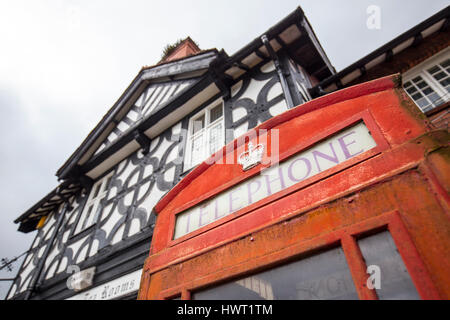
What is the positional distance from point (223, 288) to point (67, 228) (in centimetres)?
830

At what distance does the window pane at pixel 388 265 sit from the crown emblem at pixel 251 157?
92 centimetres

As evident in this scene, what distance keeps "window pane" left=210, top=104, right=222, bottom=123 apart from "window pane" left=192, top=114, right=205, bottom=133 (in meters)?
0.28

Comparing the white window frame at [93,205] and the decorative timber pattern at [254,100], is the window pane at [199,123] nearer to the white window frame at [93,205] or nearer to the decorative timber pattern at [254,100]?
the decorative timber pattern at [254,100]

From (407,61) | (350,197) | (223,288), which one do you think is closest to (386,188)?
(350,197)

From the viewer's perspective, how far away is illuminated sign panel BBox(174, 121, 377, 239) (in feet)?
4.94

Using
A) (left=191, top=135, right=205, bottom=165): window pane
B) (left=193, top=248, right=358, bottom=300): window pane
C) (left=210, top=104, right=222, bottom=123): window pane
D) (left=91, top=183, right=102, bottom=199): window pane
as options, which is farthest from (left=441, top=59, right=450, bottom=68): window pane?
(left=91, top=183, right=102, bottom=199): window pane

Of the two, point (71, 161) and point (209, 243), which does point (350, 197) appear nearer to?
point (209, 243)

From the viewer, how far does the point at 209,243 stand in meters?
1.68

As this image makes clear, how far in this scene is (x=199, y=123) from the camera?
6.48 metres

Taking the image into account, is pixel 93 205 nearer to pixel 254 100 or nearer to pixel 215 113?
pixel 215 113

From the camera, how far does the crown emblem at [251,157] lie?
1921 millimetres

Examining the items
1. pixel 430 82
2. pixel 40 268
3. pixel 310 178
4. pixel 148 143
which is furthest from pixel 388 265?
pixel 40 268

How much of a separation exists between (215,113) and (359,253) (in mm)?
5449

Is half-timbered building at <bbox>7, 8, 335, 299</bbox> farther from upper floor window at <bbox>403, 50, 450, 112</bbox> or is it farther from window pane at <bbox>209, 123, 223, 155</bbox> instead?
upper floor window at <bbox>403, 50, 450, 112</bbox>
